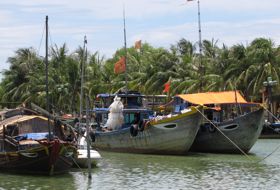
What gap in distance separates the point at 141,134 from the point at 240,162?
6964 mm

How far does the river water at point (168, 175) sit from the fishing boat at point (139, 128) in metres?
1.26

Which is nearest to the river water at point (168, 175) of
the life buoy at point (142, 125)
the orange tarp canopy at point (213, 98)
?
the life buoy at point (142, 125)

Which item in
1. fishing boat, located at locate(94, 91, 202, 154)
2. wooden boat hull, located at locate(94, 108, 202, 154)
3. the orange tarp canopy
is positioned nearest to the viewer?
wooden boat hull, located at locate(94, 108, 202, 154)

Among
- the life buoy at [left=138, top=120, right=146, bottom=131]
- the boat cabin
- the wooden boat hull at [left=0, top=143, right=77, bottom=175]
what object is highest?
the boat cabin

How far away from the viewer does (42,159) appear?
25.1 meters

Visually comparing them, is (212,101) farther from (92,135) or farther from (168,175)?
(168,175)

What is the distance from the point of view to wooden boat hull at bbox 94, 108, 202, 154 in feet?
114

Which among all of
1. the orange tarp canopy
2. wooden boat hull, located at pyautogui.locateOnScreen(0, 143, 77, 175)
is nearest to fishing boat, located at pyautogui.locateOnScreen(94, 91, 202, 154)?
the orange tarp canopy

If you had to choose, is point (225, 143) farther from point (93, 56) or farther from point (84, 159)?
point (93, 56)

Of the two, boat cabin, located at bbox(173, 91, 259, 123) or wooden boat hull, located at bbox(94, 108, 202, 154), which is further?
boat cabin, located at bbox(173, 91, 259, 123)

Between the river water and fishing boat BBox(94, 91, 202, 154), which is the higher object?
fishing boat BBox(94, 91, 202, 154)

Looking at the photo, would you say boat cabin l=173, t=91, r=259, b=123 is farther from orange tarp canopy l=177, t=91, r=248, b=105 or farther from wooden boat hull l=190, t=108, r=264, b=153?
wooden boat hull l=190, t=108, r=264, b=153

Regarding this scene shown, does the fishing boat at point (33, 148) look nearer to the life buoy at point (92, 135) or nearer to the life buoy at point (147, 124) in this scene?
the life buoy at point (147, 124)

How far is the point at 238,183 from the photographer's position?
23.9 meters
